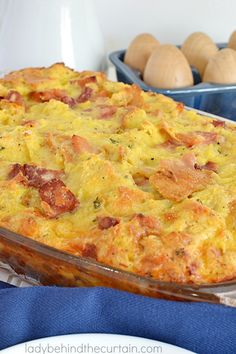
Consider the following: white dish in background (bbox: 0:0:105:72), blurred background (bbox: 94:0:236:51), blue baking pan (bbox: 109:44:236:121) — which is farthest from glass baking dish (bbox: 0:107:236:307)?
blurred background (bbox: 94:0:236:51)

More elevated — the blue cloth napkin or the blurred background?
the blurred background

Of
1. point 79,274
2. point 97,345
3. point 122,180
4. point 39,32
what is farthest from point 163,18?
point 97,345

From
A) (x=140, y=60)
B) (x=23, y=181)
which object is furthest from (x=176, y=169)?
(x=140, y=60)

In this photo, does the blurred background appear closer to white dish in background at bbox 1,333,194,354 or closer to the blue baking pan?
the blue baking pan

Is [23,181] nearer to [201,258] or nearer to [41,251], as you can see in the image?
[41,251]

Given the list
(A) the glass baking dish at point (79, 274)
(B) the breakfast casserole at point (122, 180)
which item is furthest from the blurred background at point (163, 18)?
(A) the glass baking dish at point (79, 274)

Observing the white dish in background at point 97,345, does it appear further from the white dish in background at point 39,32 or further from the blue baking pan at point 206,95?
the white dish in background at point 39,32
